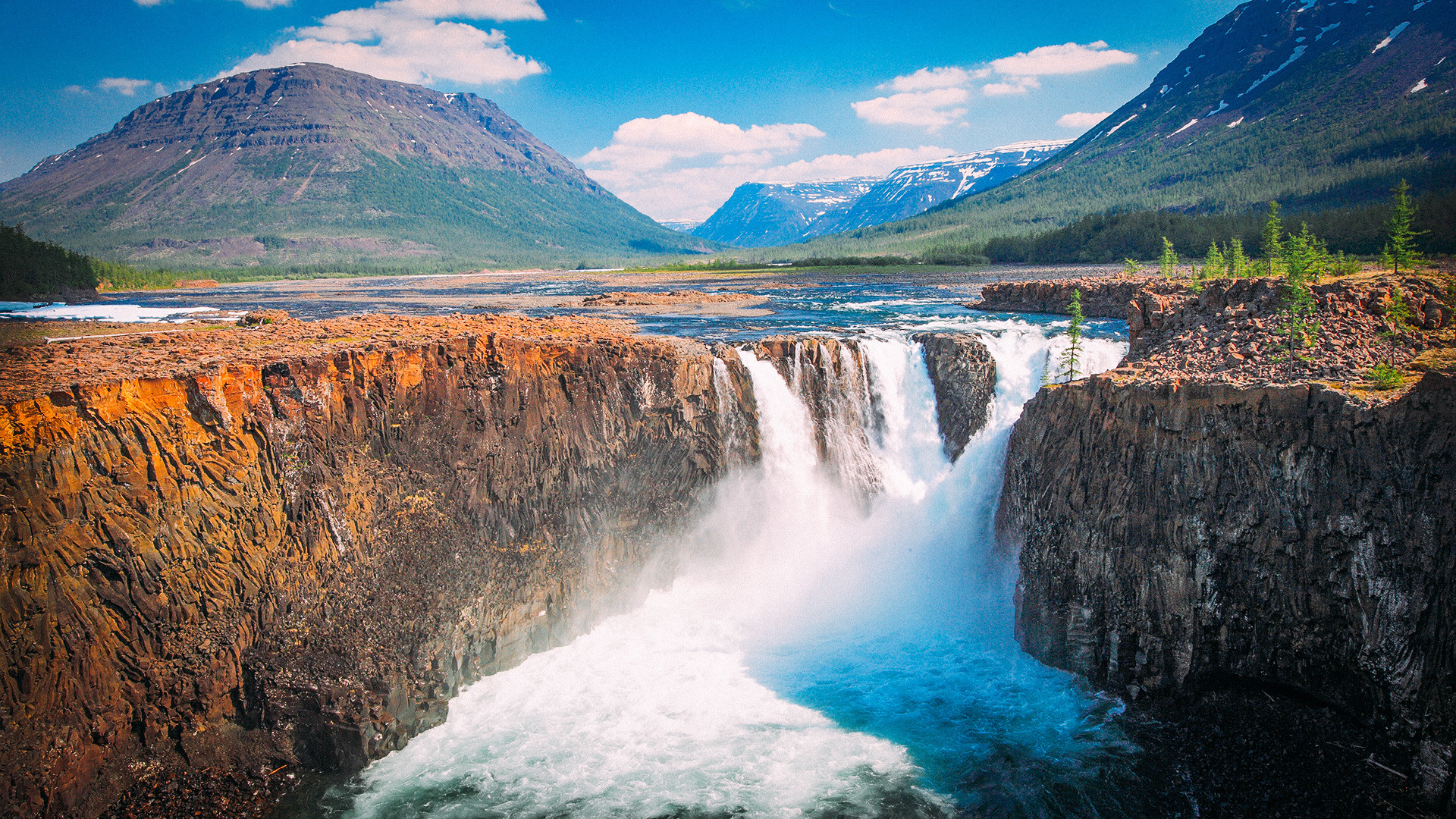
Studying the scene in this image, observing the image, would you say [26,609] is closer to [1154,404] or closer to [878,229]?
[1154,404]

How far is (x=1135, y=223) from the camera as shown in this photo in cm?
8212

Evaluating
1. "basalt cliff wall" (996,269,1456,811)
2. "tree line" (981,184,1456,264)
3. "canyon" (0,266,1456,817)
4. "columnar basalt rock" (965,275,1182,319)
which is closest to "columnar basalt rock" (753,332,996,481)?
"canyon" (0,266,1456,817)

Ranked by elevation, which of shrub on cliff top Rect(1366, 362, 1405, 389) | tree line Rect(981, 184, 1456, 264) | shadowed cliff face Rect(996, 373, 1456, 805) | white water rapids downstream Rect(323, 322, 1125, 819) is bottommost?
white water rapids downstream Rect(323, 322, 1125, 819)

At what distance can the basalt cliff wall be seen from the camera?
11859 mm

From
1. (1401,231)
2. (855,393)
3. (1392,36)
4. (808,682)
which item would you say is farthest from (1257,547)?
(1392,36)

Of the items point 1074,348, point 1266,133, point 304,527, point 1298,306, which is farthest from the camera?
point 1266,133

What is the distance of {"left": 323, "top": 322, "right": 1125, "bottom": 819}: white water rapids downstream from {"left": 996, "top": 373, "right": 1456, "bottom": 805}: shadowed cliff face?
84.4 inches

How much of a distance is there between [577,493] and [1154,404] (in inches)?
568

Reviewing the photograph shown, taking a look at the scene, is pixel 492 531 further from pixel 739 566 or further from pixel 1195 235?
pixel 1195 235

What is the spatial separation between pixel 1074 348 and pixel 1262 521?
8.23m

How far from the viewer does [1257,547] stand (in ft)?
45.2

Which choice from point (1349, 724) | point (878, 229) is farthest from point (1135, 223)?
point (878, 229)

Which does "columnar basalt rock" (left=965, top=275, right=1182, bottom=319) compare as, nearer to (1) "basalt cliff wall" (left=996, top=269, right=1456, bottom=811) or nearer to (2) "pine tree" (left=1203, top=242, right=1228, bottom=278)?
(2) "pine tree" (left=1203, top=242, right=1228, bottom=278)

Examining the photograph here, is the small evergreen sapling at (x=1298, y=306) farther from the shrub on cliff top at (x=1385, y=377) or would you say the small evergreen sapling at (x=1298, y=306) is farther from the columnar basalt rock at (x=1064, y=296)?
the columnar basalt rock at (x=1064, y=296)
